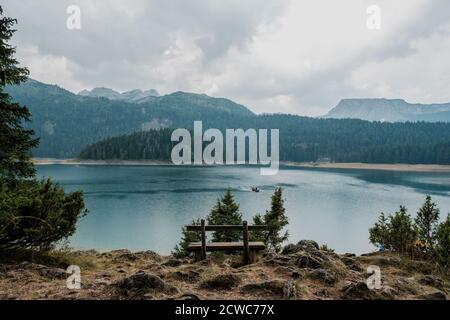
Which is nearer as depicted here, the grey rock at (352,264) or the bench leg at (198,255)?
the grey rock at (352,264)

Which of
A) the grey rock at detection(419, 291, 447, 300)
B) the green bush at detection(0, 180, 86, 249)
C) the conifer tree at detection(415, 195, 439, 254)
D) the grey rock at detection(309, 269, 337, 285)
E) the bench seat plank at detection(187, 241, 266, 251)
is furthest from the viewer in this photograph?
the conifer tree at detection(415, 195, 439, 254)

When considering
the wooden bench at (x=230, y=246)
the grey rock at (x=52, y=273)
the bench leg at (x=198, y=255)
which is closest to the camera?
the grey rock at (x=52, y=273)

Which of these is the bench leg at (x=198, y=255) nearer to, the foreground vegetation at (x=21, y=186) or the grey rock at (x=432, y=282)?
the foreground vegetation at (x=21, y=186)

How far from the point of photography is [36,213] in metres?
9.93

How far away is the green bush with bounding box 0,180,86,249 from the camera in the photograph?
30.6 ft

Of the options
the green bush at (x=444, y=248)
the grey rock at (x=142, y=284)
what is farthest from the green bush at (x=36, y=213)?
the green bush at (x=444, y=248)

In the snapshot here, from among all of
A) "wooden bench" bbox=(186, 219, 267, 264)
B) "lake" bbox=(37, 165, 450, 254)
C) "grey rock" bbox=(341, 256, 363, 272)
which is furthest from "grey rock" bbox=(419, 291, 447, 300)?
"lake" bbox=(37, 165, 450, 254)

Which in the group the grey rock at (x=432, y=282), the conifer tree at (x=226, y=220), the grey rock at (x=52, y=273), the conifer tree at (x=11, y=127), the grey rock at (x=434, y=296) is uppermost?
the conifer tree at (x=11, y=127)

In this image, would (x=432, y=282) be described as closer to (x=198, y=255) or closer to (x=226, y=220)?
(x=198, y=255)

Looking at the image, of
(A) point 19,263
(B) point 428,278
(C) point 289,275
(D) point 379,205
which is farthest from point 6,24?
(D) point 379,205

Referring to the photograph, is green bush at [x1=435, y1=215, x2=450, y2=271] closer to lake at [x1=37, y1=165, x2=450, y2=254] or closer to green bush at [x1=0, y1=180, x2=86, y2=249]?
green bush at [x1=0, y1=180, x2=86, y2=249]

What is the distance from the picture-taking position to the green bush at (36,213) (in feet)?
30.6

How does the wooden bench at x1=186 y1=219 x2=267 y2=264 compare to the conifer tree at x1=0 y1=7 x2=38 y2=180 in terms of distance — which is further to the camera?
the wooden bench at x1=186 y1=219 x2=267 y2=264

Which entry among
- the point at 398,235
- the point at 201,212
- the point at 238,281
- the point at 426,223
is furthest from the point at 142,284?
the point at 201,212
